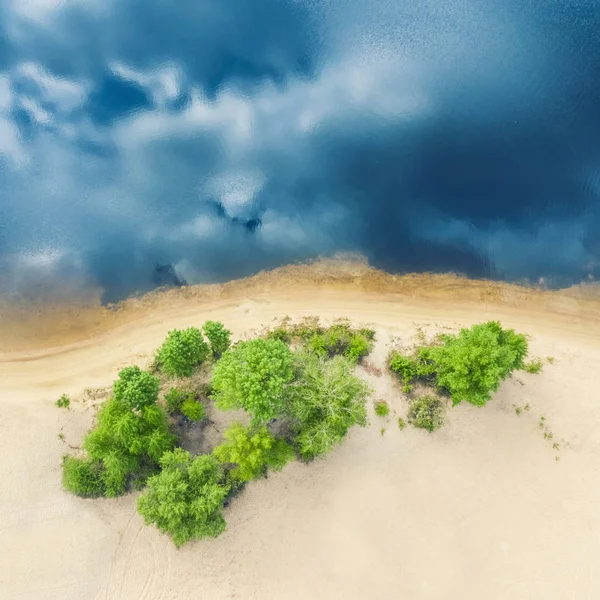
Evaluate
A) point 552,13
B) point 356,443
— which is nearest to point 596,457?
point 356,443

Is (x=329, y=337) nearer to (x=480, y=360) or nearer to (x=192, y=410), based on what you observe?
(x=480, y=360)

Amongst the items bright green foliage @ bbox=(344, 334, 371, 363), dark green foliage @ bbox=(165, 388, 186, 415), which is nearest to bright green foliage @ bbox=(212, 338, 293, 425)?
dark green foliage @ bbox=(165, 388, 186, 415)

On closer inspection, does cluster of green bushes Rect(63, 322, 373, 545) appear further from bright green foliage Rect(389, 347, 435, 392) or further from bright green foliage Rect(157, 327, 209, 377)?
bright green foliage Rect(389, 347, 435, 392)

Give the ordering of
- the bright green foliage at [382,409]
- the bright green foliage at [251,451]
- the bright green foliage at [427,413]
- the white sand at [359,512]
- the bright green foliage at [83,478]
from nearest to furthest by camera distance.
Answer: the bright green foliage at [251,451] < the bright green foliage at [83,478] < the white sand at [359,512] < the bright green foliage at [427,413] < the bright green foliage at [382,409]

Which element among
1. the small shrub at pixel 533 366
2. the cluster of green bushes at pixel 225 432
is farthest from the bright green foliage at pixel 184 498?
the small shrub at pixel 533 366

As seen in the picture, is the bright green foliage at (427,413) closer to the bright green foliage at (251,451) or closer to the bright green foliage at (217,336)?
the bright green foliage at (251,451)

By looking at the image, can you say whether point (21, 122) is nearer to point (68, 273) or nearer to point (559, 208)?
point (68, 273)
